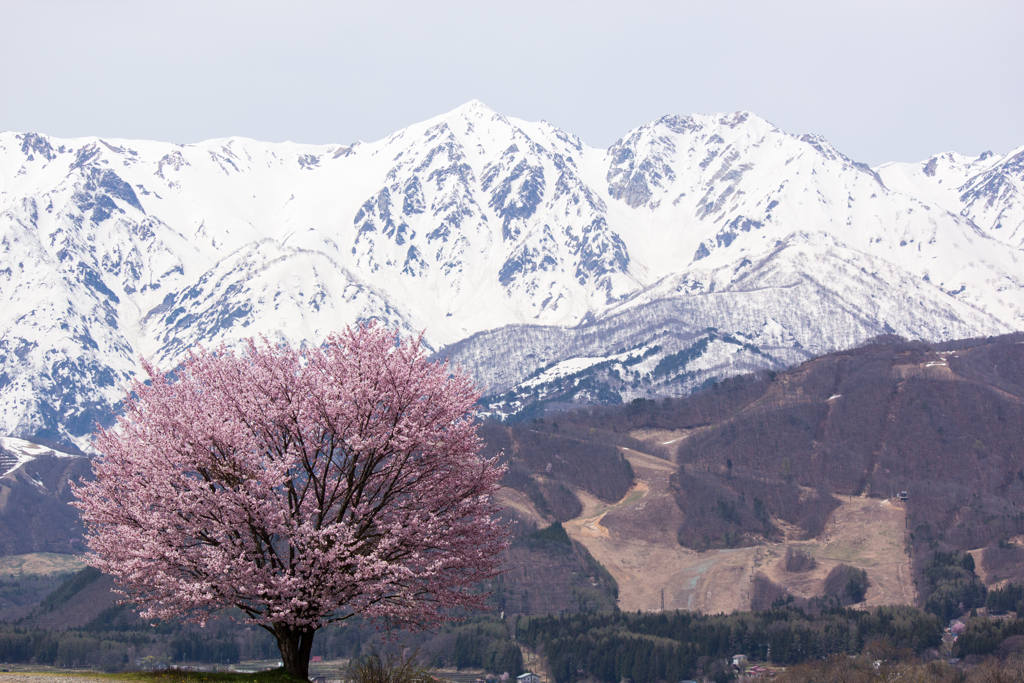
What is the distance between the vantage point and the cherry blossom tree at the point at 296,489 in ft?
104

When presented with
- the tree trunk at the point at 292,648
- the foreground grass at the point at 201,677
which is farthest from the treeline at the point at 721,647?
the foreground grass at the point at 201,677

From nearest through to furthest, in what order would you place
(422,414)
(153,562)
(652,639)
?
(153,562), (422,414), (652,639)

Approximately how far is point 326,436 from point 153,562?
21.6 feet

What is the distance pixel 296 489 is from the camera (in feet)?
116

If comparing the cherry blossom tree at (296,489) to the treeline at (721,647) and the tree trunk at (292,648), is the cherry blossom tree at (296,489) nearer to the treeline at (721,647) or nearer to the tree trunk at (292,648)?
the tree trunk at (292,648)

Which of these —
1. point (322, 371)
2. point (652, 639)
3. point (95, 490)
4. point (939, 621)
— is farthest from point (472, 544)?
point (939, 621)

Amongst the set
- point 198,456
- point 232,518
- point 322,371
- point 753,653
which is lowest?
point 753,653

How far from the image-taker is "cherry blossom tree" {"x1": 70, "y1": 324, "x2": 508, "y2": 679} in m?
31.8

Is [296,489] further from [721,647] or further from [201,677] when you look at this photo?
[721,647]

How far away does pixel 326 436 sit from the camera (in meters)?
34.2

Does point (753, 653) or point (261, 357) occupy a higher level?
point (261, 357)

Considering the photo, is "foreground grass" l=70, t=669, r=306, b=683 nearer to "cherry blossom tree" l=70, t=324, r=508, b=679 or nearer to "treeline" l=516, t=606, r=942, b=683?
"cherry blossom tree" l=70, t=324, r=508, b=679

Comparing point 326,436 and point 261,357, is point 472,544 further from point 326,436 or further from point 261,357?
point 261,357

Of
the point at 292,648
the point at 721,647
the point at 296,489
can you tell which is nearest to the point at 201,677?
the point at 292,648
